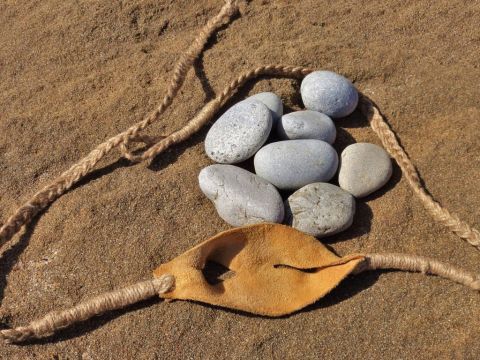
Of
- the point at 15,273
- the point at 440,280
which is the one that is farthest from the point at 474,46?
the point at 15,273

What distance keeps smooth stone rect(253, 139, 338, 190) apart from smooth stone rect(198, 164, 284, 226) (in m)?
0.06

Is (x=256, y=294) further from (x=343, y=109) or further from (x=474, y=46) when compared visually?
(x=474, y=46)

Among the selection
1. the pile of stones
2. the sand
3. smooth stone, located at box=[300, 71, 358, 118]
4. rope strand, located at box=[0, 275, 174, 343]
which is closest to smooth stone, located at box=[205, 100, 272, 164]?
the pile of stones

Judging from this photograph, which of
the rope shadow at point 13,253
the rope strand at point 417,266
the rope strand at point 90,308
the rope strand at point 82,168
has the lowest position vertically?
the rope strand at point 417,266

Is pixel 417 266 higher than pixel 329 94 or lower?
lower

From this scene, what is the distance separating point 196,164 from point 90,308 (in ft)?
2.33

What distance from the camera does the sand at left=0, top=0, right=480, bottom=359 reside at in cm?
180

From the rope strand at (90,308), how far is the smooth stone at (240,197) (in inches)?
13.5

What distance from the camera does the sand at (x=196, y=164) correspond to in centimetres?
180

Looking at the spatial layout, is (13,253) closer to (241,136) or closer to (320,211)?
(241,136)

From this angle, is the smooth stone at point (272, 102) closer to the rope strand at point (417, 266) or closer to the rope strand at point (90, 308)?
the rope strand at point (417, 266)

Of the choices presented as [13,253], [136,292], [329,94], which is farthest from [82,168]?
[329,94]

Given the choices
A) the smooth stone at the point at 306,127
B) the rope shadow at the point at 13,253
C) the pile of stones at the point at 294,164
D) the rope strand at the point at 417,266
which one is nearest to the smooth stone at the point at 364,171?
the pile of stones at the point at 294,164

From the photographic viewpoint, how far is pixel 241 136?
2082 mm
